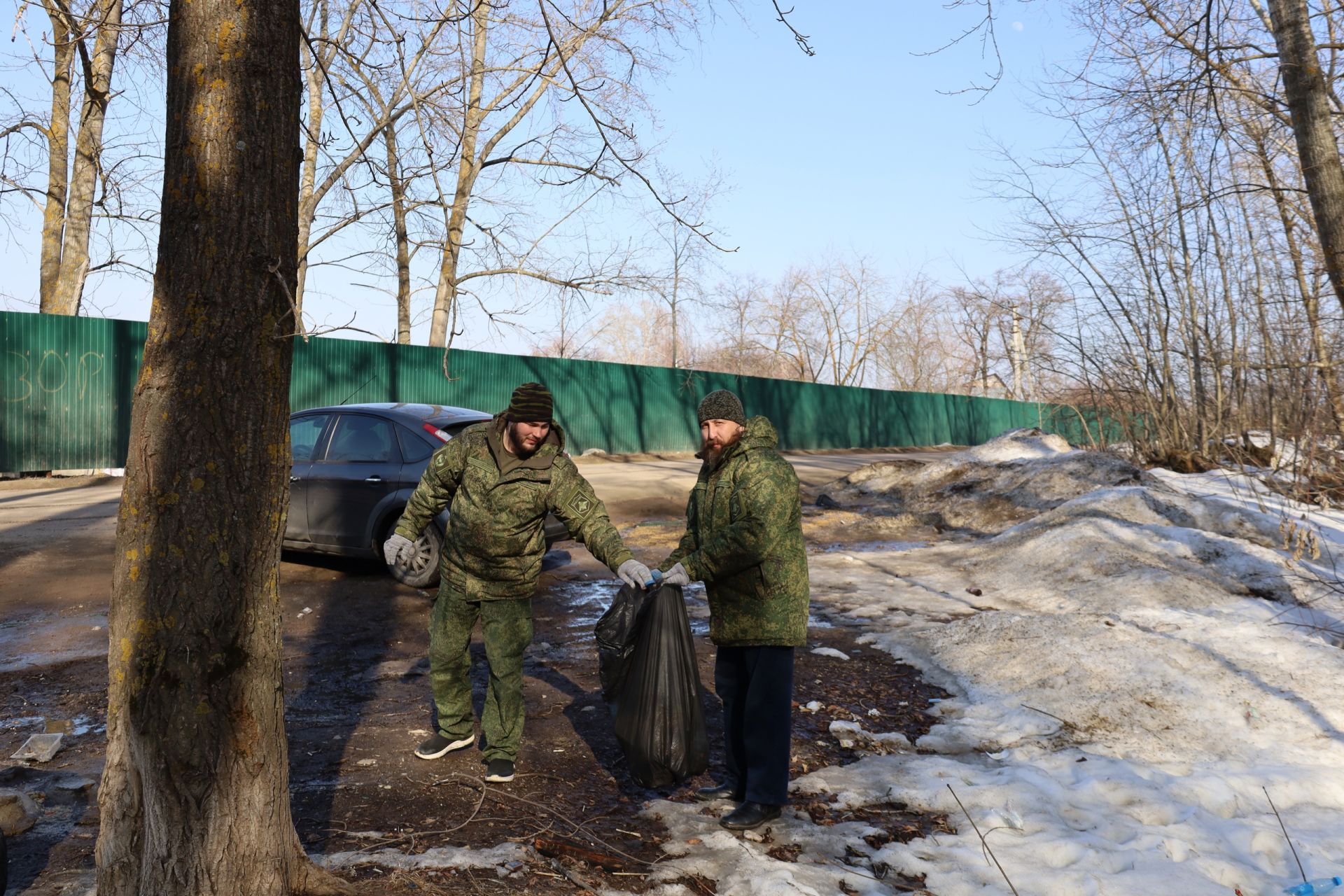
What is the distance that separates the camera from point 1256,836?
3631mm

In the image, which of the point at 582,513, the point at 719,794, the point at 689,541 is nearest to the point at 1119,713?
the point at 719,794

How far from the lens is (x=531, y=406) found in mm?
4090

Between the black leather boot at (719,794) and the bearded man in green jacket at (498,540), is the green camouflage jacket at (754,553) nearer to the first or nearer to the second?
the bearded man in green jacket at (498,540)

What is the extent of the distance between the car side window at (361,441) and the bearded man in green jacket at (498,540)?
3972 millimetres

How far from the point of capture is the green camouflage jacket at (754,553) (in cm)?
374

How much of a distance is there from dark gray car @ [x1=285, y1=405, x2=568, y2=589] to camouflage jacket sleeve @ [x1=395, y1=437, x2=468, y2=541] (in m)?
3.38

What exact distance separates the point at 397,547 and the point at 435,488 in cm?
31

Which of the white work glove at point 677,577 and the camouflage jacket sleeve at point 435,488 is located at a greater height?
the camouflage jacket sleeve at point 435,488

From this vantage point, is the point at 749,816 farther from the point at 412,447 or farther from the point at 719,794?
the point at 412,447

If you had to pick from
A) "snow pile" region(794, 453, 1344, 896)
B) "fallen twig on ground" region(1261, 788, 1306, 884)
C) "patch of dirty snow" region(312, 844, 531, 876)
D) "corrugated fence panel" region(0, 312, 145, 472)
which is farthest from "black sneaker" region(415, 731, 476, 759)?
"corrugated fence panel" region(0, 312, 145, 472)

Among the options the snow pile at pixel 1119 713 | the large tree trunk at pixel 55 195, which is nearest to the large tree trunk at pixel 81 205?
the large tree trunk at pixel 55 195

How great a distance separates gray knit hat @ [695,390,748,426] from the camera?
3.89 meters

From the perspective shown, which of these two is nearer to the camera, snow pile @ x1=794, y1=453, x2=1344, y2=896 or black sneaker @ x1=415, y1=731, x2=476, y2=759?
snow pile @ x1=794, y1=453, x2=1344, y2=896

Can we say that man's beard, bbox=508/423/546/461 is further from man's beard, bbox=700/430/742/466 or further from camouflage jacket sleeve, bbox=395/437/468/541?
man's beard, bbox=700/430/742/466
